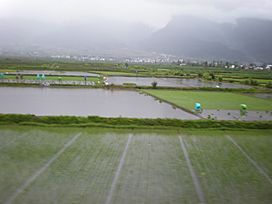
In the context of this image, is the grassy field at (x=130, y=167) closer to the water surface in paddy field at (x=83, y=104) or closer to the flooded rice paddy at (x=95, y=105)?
the flooded rice paddy at (x=95, y=105)

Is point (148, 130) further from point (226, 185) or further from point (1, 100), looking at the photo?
point (1, 100)

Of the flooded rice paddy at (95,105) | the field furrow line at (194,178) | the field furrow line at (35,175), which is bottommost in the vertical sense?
the field furrow line at (194,178)

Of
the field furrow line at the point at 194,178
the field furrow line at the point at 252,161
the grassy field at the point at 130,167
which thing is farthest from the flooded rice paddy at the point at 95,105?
the field furrow line at the point at 194,178

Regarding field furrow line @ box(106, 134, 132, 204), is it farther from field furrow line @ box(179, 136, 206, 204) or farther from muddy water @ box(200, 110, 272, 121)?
muddy water @ box(200, 110, 272, 121)

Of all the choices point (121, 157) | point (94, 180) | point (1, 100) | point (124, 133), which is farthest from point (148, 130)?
point (1, 100)

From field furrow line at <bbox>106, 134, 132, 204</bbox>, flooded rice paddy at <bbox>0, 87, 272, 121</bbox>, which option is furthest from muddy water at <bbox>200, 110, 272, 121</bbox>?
field furrow line at <bbox>106, 134, 132, 204</bbox>

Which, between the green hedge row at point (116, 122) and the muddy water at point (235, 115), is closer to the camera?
the green hedge row at point (116, 122)
